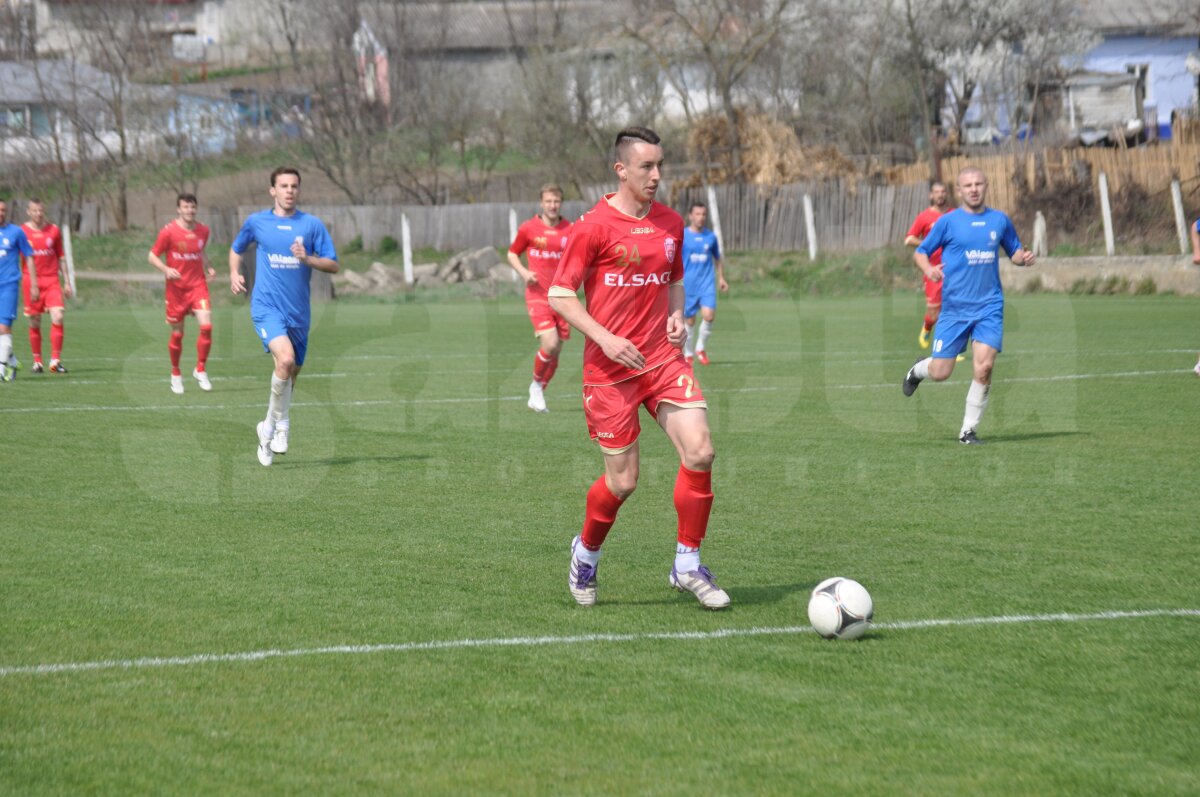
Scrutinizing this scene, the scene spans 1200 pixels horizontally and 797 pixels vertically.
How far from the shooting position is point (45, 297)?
19.1m

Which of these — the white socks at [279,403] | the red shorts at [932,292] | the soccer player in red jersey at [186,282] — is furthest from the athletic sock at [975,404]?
the soccer player in red jersey at [186,282]

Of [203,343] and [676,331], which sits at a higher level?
[676,331]

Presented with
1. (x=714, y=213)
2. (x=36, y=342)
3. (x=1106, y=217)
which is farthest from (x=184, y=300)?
(x=714, y=213)

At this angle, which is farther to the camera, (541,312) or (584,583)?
(541,312)

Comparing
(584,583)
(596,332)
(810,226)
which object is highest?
(810,226)

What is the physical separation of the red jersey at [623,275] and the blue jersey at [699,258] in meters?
12.6

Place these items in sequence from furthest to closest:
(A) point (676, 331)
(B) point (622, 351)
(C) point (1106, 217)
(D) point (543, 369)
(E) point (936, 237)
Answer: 1. (C) point (1106, 217)
2. (D) point (543, 369)
3. (E) point (936, 237)
4. (A) point (676, 331)
5. (B) point (622, 351)

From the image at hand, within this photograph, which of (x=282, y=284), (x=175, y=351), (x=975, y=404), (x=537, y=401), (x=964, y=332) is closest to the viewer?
(x=282, y=284)

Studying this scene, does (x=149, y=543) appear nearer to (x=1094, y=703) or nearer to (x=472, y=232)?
(x=1094, y=703)

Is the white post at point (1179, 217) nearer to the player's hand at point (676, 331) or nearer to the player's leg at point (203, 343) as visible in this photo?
the player's leg at point (203, 343)

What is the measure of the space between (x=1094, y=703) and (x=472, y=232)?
39.8 m

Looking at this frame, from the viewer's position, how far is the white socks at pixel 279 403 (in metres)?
11.0

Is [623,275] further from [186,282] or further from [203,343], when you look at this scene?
[186,282]

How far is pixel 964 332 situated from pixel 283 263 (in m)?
5.94
